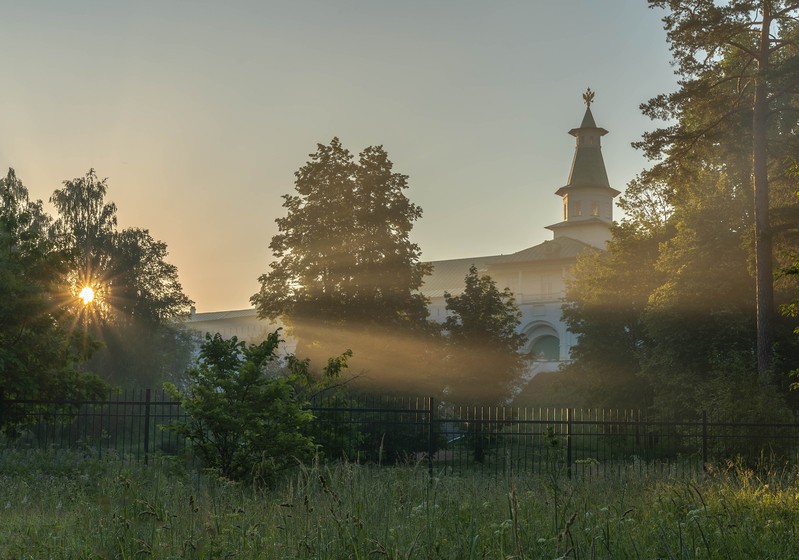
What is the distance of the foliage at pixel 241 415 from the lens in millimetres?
12211

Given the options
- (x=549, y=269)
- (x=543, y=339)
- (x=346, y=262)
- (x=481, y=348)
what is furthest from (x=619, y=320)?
(x=549, y=269)

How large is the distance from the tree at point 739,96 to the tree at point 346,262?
449 inches

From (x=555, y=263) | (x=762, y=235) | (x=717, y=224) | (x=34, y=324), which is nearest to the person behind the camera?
(x=34, y=324)

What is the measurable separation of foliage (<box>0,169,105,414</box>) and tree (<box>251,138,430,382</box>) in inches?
512

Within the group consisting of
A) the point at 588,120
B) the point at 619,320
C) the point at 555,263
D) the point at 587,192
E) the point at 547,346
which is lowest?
the point at 547,346

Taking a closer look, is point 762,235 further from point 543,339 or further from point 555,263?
point 555,263

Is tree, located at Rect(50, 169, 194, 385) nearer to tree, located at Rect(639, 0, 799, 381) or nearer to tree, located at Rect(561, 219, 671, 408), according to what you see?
tree, located at Rect(561, 219, 671, 408)

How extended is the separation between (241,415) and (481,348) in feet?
68.2

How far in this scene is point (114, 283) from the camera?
141 feet

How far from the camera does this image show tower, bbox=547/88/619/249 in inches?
3231

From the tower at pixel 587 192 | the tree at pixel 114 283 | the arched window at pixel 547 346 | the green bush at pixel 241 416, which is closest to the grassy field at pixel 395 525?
the green bush at pixel 241 416

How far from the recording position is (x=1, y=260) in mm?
17500

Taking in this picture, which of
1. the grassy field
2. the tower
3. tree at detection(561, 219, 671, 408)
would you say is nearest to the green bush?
the grassy field

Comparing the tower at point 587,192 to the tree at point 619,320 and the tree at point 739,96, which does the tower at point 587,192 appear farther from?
the tree at point 739,96
